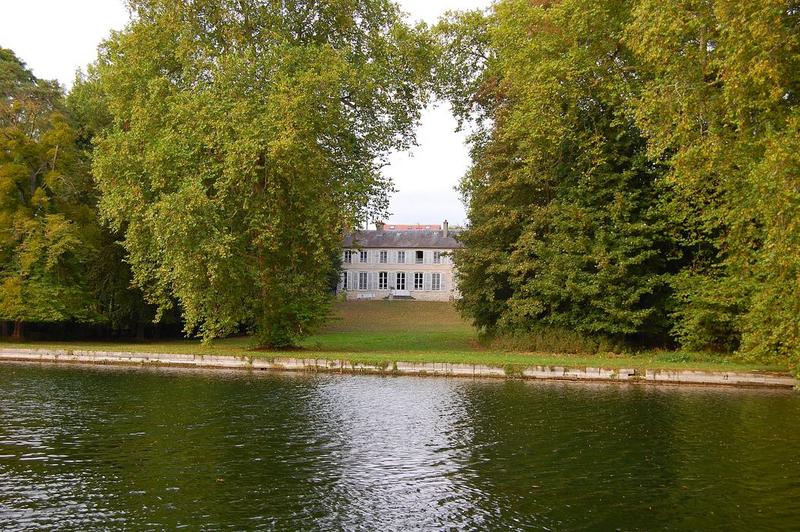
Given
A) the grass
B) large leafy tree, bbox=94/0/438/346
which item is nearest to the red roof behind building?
the grass

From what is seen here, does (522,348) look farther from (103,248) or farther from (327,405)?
(103,248)

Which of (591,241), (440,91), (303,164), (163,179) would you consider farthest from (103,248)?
(591,241)

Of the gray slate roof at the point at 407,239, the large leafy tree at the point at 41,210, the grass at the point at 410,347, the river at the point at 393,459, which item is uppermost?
the gray slate roof at the point at 407,239

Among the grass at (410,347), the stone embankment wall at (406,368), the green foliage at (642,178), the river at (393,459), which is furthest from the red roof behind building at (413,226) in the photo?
the river at (393,459)

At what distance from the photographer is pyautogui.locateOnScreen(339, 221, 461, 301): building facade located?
75688mm

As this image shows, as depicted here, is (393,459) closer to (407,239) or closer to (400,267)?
(400,267)

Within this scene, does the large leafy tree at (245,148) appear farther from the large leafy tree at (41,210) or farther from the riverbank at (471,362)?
the large leafy tree at (41,210)

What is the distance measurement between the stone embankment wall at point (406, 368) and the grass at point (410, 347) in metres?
0.37

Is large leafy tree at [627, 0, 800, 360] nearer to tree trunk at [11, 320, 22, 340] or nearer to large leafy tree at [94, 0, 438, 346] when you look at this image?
large leafy tree at [94, 0, 438, 346]

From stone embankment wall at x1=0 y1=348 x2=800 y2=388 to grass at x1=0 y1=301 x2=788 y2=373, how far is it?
0.37m

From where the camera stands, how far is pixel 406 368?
2167 cm

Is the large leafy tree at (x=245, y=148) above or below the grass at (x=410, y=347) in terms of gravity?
above

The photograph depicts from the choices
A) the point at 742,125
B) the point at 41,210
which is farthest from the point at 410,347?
the point at 41,210

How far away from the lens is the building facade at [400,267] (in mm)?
75688
